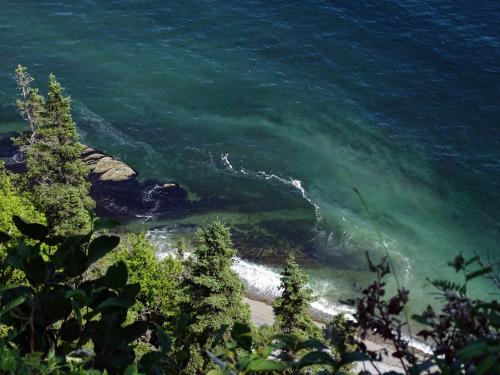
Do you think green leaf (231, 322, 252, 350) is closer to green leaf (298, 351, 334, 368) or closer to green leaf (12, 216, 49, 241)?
green leaf (298, 351, 334, 368)

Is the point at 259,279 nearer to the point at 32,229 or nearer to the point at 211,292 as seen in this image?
the point at 211,292

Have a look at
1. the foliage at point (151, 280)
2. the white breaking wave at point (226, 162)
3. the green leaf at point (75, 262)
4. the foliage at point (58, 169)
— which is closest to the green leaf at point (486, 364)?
the green leaf at point (75, 262)

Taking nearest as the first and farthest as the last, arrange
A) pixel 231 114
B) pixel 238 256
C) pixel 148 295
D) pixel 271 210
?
pixel 148 295 → pixel 238 256 → pixel 271 210 → pixel 231 114

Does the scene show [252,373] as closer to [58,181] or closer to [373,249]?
[58,181]

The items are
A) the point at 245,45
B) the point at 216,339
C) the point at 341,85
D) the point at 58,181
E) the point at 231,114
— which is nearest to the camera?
the point at 216,339

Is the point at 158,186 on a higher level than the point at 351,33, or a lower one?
lower

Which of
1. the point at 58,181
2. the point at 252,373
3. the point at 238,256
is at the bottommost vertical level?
the point at 238,256

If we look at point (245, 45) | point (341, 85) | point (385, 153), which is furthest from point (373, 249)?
point (245, 45)

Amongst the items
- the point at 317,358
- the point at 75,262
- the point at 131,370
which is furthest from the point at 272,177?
the point at 317,358
